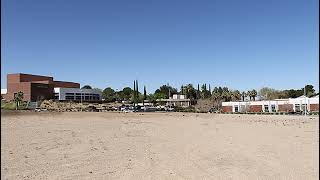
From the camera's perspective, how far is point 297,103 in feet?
266

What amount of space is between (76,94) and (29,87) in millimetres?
20154

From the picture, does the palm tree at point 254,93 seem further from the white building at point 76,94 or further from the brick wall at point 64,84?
the brick wall at point 64,84

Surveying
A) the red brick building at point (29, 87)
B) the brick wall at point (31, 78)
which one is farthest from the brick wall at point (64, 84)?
the red brick building at point (29, 87)

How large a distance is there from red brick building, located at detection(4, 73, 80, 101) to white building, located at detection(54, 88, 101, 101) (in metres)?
2.11

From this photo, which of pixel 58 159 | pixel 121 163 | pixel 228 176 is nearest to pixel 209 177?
pixel 228 176

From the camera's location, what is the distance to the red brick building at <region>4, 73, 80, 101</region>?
334ft

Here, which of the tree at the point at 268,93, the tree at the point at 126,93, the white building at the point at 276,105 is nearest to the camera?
the white building at the point at 276,105

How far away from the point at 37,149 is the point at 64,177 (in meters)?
5.50

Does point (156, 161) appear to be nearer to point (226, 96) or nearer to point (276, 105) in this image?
point (276, 105)

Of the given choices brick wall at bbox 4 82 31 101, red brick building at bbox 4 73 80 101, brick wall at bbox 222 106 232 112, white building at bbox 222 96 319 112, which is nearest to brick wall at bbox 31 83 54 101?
red brick building at bbox 4 73 80 101

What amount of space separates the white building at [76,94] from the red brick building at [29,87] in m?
2.11

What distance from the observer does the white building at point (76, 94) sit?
113 metres

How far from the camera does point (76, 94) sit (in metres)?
120

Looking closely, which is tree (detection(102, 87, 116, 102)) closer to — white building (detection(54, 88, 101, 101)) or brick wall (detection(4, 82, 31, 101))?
white building (detection(54, 88, 101, 101))
